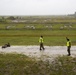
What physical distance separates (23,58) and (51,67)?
3.30 metres

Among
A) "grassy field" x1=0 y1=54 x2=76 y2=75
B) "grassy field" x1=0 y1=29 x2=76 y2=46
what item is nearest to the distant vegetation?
"grassy field" x1=0 y1=29 x2=76 y2=46

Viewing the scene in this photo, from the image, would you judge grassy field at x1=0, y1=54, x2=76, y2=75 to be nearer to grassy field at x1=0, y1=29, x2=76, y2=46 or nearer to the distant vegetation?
grassy field at x1=0, y1=29, x2=76, y2=46

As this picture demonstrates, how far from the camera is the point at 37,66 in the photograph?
71.4 ft

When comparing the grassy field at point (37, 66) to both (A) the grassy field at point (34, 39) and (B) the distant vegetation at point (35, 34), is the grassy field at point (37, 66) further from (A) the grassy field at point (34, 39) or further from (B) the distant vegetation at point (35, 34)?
(B) the distant vegetation at point (35, 34)

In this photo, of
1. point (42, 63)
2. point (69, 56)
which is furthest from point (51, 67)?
point (69, 56)

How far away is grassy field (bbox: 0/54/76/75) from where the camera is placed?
2116 centimetres

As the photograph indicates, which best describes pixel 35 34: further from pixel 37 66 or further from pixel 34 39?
pixel 37 66

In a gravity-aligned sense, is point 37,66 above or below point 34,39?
below

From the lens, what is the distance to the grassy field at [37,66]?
21.2 m

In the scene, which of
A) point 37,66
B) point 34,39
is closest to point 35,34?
point 34,39

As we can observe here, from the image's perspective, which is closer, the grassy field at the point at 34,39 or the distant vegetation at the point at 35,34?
the grassy field at the point at 34,39

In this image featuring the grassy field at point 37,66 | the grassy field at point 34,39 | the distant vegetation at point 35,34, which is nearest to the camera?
the grassy field at point 37,66

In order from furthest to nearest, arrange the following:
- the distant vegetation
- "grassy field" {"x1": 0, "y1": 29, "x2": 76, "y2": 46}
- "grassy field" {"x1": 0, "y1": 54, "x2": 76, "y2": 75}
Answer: the distant vegetation → "grassy field" {"x1": 0, "y1": 29, "x2": 76, "y2": 46} → "grassy field" {"x1": 0, "y1": 54, "x2": 76, "y2": 75}

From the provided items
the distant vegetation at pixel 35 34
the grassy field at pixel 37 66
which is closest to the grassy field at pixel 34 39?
the distant vegetation at pixel 35 34
